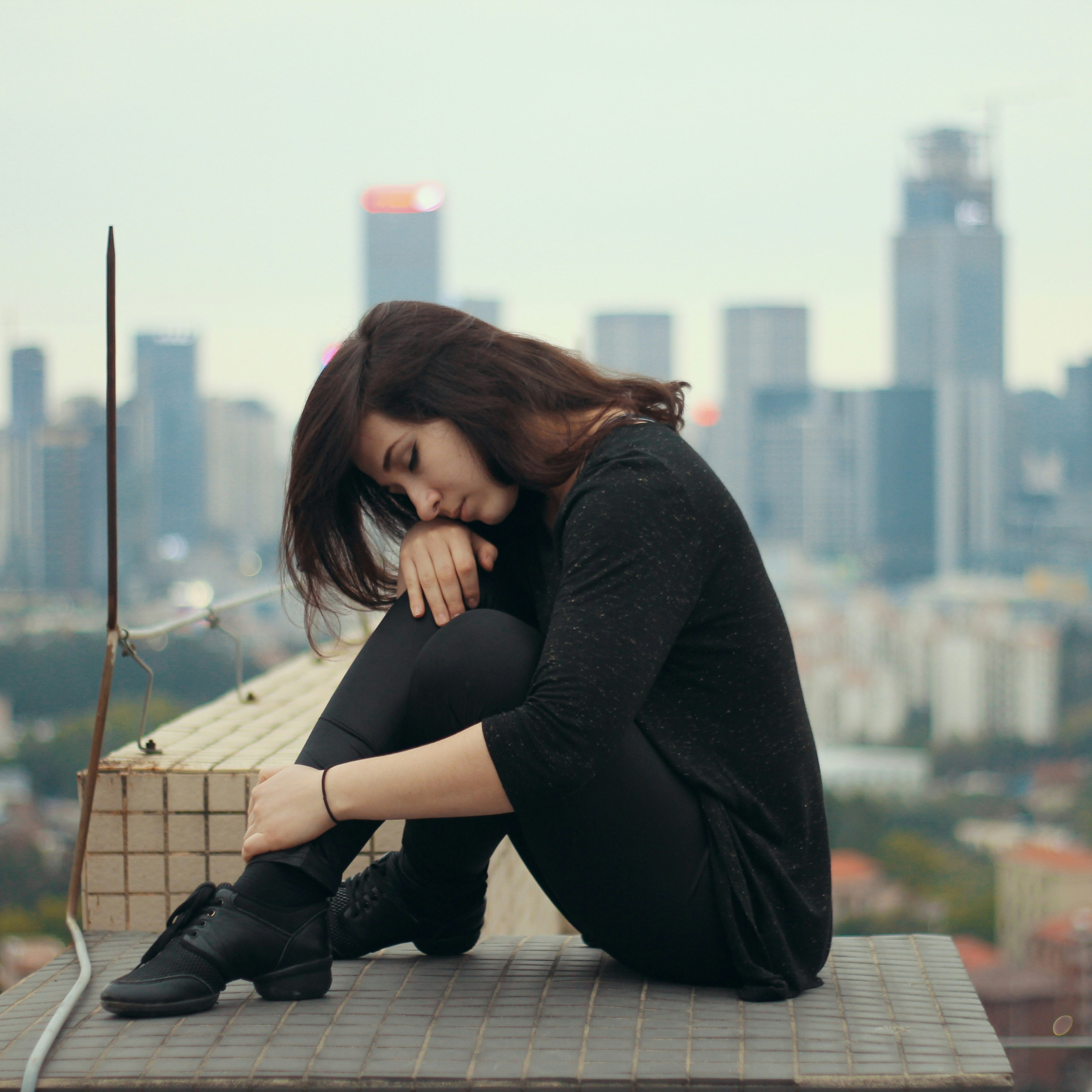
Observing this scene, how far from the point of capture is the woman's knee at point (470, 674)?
3.23 feet

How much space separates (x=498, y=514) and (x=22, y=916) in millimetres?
16183

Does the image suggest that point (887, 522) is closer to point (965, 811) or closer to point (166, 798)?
point (965, 811)

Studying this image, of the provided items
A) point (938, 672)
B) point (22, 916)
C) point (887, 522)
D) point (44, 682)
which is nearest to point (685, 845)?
point (22, 916)

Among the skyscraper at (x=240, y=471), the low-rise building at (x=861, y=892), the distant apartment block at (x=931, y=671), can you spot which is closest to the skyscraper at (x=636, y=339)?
the distant apartment block at (x=931, y=671)

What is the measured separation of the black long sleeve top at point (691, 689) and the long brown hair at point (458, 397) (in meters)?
0.09

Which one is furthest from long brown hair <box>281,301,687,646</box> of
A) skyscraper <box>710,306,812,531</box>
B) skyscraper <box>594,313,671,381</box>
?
skyscraper <box>594,313,671,381</box>

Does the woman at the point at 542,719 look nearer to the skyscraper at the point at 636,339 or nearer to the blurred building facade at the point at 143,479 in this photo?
the blurred building facade at the point at 143,479

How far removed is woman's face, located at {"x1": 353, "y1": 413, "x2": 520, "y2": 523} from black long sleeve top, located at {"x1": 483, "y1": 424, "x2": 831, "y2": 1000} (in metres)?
0.11

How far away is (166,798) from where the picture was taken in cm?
138

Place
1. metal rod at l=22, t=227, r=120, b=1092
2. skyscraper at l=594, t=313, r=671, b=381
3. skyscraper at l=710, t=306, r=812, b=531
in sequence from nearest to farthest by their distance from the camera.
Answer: metal rod at l=22, t=227, r=120, b=1092 < skyscraper at l=594, t=313, r=671, b=381 < skyscraper at l=710, t=306, r=812, b=531

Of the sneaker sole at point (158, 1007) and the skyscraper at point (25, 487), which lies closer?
the sneaker sole at point (158, 1007)

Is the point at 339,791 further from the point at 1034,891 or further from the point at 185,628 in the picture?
the point at 1034,891

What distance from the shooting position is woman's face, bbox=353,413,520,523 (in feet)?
3.64

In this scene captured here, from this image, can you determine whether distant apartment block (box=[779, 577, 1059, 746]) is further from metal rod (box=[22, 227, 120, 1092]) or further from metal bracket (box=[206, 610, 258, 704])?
metal rod (box=[22, 227, 120, 1092])
